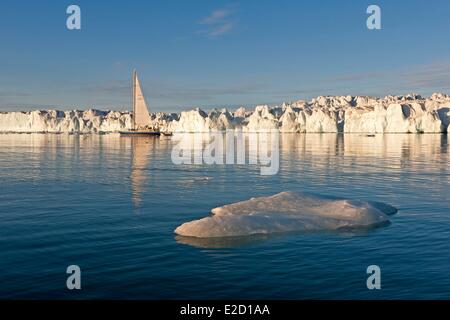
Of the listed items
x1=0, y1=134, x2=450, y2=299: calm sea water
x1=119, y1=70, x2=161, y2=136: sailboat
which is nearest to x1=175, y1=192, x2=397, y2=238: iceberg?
x1=0, y1=134, x2=450, y2=299: calm sea water

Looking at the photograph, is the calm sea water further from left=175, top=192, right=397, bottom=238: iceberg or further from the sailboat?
the sailboat

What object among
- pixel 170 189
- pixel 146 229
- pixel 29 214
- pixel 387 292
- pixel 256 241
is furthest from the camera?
pixel 170 189

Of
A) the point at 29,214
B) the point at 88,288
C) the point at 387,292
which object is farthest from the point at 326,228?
the point at 29,214

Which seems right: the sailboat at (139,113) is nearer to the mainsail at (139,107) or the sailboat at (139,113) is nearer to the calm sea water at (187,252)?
the mainsail at (139,107)

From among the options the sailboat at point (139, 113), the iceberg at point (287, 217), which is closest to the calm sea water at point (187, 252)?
the iceberg at point (287, 217)
